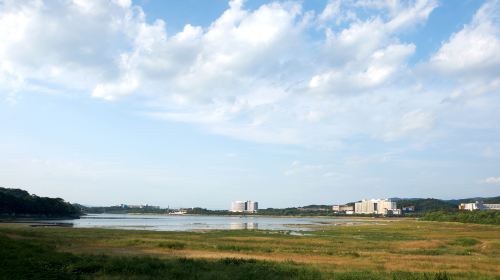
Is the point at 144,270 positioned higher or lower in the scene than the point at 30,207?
higher

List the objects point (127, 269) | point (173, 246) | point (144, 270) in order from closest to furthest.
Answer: point (144, 270), point (127, 269), point (173, 246)

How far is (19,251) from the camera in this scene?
34.7 meters

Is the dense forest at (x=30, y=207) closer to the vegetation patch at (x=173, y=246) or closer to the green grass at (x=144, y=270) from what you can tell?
the vegetation patch at (x=173, y=246)

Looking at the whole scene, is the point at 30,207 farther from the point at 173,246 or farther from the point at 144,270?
the point at 144,270

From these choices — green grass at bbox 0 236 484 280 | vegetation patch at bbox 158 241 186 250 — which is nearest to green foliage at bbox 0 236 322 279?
A: green grass at bbox 0 236 484 280

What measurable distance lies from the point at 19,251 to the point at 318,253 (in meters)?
30.6

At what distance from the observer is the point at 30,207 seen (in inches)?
6289

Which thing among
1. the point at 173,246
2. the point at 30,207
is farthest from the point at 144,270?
the point at 30,207

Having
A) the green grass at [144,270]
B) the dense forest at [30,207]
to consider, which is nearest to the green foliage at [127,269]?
the green grass at [144,270]

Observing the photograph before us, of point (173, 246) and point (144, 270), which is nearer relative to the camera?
point (144, 270)

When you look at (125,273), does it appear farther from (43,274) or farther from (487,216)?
(487,216)

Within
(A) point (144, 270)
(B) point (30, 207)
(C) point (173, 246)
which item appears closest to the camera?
(A) point (144, 270)

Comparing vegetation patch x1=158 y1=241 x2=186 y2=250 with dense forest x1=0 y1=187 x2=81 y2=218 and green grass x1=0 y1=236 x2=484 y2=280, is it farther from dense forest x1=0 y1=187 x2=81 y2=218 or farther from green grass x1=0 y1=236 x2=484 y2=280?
dense forest x1=0 y1=187 x2=81 y2=218

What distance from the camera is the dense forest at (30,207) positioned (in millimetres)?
148250
